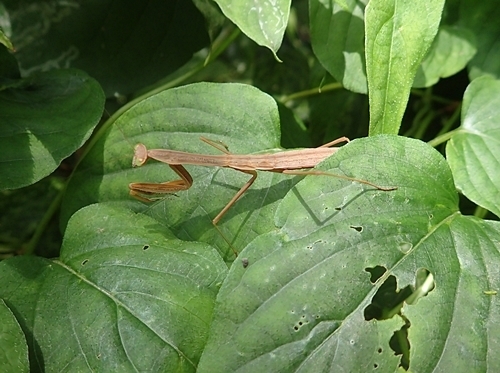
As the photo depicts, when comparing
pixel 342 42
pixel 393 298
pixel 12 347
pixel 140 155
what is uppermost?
pixel 342 42

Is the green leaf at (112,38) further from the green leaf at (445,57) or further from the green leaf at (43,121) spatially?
the green leaf at (445,57)

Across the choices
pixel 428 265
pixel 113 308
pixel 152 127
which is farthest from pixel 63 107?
pixel 428 265

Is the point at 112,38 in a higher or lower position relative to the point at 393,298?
higher

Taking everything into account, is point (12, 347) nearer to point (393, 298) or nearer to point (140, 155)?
point (140, 155)

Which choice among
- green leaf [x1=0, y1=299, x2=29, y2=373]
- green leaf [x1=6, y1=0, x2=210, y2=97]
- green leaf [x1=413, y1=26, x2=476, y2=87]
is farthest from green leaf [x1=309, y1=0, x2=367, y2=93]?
green leaf [x1=0, y1=299, x2=29, y2=373]

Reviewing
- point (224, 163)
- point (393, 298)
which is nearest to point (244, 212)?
point (224, 163)

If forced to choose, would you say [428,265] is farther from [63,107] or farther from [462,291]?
[63,107]
